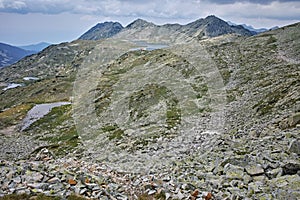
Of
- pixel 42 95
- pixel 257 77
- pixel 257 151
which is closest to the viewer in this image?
pixel 257 151

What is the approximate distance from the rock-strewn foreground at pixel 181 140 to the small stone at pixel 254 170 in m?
0.11

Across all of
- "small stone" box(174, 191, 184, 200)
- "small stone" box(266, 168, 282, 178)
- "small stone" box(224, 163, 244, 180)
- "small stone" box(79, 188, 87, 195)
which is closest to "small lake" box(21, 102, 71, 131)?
"small stone" box(79, 188, 87, 195)

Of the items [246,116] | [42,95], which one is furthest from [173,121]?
[42,95]

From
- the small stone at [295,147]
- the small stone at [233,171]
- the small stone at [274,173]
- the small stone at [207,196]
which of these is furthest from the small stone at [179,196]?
the small stone at [295,147]

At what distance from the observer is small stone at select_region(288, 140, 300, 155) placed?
2037 centimetres

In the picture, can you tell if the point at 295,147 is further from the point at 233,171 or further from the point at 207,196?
the point at 207,196

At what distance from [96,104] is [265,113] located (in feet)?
205

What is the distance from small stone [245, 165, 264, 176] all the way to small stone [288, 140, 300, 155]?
316 centimetres

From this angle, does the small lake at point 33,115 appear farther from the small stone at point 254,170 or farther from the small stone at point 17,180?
the small stone at point 254,170

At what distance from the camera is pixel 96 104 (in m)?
89.7

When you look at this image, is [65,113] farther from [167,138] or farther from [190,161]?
[190,161]

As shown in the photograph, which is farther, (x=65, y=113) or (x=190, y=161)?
(x=65, y=113)

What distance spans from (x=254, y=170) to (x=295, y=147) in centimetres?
403

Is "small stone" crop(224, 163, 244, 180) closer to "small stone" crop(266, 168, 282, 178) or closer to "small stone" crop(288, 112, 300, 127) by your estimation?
"small stone" crop(266, 168, 282, 178)
